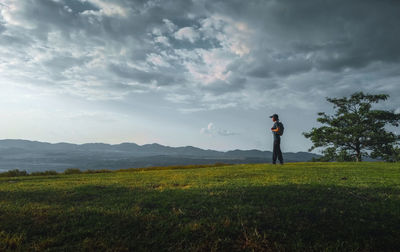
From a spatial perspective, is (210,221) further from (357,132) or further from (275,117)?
(357,132)

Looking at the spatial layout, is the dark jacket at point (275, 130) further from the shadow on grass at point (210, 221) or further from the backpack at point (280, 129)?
the shadow on grass at point (210, 221)

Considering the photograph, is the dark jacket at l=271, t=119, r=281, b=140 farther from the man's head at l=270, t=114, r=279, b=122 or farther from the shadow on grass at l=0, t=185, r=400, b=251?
the shadow on grass at l=0, t=185, r=400, b=251

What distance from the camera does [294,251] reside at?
140 inches

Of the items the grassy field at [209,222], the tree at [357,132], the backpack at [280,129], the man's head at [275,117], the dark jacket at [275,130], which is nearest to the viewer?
the grassy field at [209,222]

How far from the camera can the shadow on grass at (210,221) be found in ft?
12.6

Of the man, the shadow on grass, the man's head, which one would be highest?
the man's head

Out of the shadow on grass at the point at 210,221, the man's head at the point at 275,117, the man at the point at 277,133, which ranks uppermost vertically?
the man's head at the point at 275,117

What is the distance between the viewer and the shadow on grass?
3.83 m

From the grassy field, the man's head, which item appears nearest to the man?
the man's head

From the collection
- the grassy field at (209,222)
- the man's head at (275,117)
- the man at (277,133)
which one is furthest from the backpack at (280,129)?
the grassy field at (209,222)

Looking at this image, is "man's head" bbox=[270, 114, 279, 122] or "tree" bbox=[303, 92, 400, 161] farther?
"tree" bbox=[303, 92, 400, 161]

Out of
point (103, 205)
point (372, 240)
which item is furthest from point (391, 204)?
point (103, 205)

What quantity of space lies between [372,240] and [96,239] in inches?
209

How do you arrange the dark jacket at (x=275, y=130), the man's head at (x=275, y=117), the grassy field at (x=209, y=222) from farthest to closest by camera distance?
the man's head at (x=275, y=117) < the dark jacket at (x=275, y=130) < the grassy field at (x=209, y=222)
